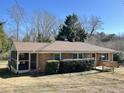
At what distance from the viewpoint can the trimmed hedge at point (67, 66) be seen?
22.0 metres

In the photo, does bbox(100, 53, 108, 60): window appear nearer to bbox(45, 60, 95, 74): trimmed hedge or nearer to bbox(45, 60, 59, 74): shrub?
bbox(45, 60, 95, 74): trimmed hedge

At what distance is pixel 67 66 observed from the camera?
74.4 feet

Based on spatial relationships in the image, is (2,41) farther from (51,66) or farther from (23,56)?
(51,66)

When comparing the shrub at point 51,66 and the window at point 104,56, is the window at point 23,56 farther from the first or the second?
the window at point 104,56

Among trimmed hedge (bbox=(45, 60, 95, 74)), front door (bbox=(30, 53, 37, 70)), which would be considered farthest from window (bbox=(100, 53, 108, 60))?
front door (bbox=(30, 53, 37, 70))

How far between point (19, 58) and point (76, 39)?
2745 centimetres

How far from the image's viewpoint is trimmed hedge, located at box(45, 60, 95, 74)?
867 inches

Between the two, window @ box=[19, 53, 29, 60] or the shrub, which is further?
window @ box=[19, 53, 29, 60]

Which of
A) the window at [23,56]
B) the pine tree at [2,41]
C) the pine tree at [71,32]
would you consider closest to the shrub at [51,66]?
the window at [23,56]

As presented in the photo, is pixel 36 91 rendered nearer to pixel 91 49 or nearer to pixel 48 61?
pixel 48 61

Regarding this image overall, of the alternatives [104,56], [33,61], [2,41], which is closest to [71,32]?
[2,41]

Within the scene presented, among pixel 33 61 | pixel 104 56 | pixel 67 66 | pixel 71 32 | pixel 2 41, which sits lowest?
pixel 67 66

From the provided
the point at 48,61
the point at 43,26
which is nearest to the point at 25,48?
the point at 48,61

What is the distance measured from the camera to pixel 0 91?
13039 millimetres
